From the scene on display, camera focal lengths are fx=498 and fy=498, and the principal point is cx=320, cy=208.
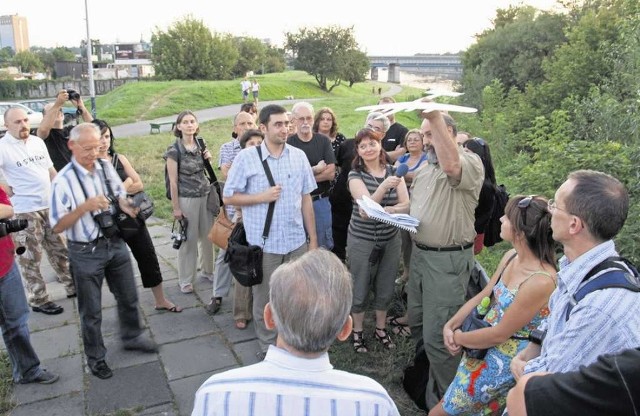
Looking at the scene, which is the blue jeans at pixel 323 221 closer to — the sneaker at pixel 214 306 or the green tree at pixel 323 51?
the sneaker at pixel 214 306

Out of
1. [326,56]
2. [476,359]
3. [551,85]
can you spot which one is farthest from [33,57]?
[476,359]

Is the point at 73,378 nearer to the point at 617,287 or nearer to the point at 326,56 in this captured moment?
the point at 617,287

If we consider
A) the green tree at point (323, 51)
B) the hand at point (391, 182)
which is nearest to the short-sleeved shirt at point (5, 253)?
the hand at point (391, 182)

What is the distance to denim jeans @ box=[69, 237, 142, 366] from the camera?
11.5 ft

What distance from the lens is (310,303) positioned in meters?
1.40

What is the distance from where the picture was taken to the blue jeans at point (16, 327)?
11.0 feet

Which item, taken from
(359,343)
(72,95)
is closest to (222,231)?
(359,343)

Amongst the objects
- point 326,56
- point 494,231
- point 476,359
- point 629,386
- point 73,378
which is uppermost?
point 326,56

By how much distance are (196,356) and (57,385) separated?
98 cm

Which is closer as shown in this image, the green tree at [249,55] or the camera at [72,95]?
the camera at [72,95]

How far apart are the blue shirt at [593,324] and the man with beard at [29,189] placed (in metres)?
4.40

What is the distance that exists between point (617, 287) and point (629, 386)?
1.70 ft

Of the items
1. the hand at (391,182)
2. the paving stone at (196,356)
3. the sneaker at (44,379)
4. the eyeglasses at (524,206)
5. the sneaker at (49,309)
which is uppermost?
the eyeglasses at (524,206)

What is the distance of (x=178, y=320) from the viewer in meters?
4.53
